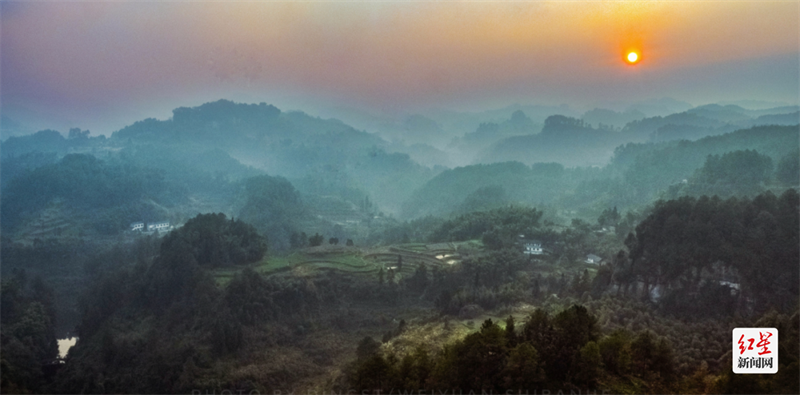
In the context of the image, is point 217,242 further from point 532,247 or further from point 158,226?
point 158,226

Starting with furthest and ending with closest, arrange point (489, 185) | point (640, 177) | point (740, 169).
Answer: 1. point (489, 185)
2. point (640, 177)
3. point (740, 169)

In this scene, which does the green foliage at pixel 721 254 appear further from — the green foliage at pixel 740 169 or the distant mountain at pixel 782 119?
the distant mountain at pixel 782 119

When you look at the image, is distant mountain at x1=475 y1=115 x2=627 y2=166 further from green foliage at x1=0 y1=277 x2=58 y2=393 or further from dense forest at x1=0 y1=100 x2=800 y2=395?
green foliage at x1=0 y1=277 x2=58 y2=393

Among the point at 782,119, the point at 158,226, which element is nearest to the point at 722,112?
the point at 782,119

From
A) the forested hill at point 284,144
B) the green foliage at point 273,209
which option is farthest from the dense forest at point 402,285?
the forested hill at point 284,144

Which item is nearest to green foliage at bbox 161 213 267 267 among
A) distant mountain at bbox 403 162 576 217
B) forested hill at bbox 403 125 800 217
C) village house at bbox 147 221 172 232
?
village house at bbox 147 221 172 232

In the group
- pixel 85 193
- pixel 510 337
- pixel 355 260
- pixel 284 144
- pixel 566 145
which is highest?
pixel 566 145

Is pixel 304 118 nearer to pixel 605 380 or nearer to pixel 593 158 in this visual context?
pixel 593 158

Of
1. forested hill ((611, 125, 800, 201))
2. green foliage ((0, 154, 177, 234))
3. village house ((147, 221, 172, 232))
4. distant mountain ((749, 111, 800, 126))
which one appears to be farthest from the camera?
distant mountain ((749, 111, 800, 126))
